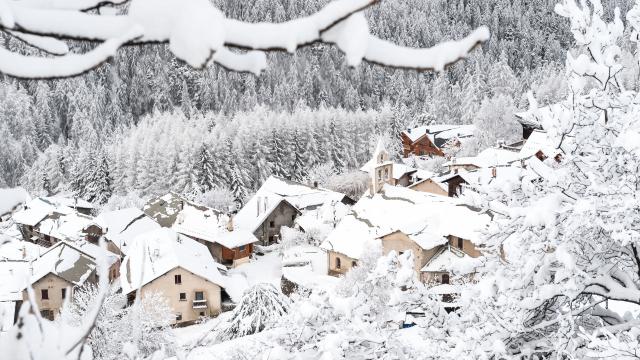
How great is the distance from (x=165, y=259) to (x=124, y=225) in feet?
39.0

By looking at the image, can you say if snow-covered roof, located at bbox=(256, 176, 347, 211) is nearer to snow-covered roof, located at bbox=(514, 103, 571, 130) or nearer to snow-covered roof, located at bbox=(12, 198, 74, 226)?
snow-covered roof, located at bbox=(12, 198, 74, 226)

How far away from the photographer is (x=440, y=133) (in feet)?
216

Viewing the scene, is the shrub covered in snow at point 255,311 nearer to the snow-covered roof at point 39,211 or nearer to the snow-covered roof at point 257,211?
the snow-covered roof at point 257,211

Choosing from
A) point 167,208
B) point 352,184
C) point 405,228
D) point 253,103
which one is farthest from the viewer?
point 253,103

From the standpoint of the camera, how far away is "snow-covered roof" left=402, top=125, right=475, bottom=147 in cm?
6425

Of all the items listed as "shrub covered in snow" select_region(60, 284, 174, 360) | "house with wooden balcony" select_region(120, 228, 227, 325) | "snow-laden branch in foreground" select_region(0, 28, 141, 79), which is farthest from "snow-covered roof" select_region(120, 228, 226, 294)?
"snow-laden branch in foreground" select_region(0, 28, 141, 79)

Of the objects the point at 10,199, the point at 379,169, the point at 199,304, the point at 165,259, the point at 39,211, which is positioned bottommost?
the point at 39,211

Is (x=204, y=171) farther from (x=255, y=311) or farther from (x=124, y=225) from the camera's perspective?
(x=255, y=311)

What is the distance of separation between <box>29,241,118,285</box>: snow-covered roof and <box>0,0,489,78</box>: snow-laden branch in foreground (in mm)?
27524

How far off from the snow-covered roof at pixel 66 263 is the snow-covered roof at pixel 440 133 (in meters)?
41.5

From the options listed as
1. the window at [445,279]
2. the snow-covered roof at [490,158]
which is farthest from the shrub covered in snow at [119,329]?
the snow-covered roof at [490,158]

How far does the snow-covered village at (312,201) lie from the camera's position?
1.37 meters

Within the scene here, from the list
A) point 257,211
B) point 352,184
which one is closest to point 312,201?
point 257,211

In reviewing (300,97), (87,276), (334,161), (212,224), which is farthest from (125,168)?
(300,97)
